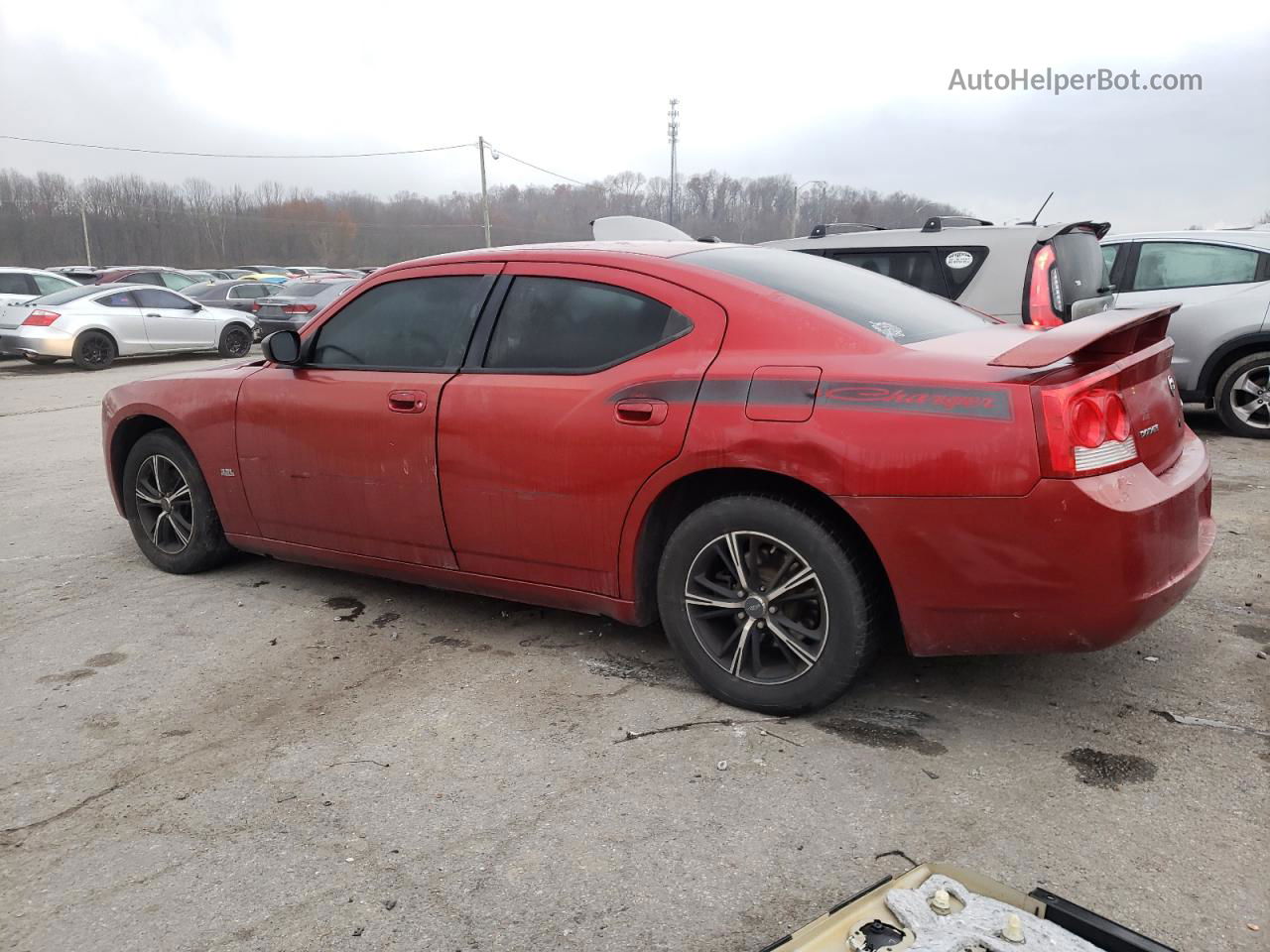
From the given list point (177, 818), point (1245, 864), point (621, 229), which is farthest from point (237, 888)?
point (621, 229)

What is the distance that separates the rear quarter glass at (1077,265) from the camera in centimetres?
686

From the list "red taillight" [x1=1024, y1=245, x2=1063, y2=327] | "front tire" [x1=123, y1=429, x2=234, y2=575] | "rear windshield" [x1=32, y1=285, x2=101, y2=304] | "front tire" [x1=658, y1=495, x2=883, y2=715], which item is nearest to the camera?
"front tire" [x1=658, y1=495, x2=883, y2=715]

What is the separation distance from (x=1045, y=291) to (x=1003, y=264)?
1.13 ft

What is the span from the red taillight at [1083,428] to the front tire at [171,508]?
372 centimetres

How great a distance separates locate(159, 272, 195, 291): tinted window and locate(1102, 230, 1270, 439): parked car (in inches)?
1002

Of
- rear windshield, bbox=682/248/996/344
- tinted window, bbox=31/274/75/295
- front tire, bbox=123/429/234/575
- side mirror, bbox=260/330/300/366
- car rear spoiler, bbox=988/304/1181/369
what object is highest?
tinted window, bbox=31/274/75/295

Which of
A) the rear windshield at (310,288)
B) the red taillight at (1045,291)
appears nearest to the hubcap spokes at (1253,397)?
the red taillight at (1045,291)

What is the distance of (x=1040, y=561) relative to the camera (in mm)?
2754

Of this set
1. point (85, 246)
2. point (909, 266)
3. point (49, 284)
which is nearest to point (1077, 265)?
point (909, 266)

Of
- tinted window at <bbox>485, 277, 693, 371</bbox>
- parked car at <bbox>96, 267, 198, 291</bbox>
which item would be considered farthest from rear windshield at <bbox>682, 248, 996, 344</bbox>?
parked car at <bbox>96, 267, 198, 291</bbox>

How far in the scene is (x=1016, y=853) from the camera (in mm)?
2471

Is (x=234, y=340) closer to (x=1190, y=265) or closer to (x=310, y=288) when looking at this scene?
(x=310, y=288)

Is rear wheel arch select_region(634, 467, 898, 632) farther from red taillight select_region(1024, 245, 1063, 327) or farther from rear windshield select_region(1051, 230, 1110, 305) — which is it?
rear windshield select_region(1051, 230, 1110, 305)

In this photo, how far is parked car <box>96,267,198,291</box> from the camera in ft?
88.2
